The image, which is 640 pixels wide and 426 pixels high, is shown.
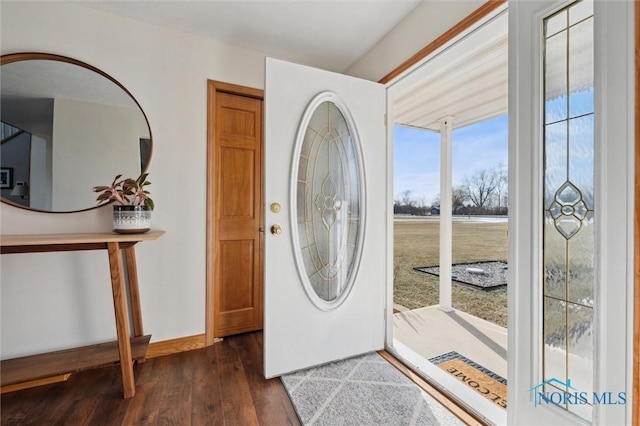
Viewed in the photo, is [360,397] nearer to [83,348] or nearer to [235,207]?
[235,207]

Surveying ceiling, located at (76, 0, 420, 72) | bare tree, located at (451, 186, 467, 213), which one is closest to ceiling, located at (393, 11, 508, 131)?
ceiling, located at (76, 0, 420, 72)

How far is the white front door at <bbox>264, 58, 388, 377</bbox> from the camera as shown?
172 cm

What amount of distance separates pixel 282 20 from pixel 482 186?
2.85 m

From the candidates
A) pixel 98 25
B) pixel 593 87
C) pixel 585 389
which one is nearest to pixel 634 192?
pixel 593 87

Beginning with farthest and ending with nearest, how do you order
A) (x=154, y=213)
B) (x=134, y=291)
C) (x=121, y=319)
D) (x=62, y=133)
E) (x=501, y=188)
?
(x=501, y=188), (x=154, y=213), (x=134, y=291), (x=62, y=133), (x=121, y=319)

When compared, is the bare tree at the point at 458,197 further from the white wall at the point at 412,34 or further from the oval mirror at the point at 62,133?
→ the oval mirror at the point at 62,133

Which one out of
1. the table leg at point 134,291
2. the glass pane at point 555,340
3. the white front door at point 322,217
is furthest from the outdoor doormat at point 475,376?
the table leg at point 134,291

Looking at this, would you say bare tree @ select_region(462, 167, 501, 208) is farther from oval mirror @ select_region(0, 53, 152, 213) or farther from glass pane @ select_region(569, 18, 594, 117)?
oval mirror @ select_region(0, 53, 152, 213)

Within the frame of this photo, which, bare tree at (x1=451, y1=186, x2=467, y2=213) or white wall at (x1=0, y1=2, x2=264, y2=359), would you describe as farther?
bare tree at (x1=451, y1=186, x2=467, y2=213)

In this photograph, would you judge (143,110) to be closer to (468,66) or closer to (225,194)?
(225,194)

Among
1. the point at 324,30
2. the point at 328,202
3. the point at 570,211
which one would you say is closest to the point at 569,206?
the point at 570,211

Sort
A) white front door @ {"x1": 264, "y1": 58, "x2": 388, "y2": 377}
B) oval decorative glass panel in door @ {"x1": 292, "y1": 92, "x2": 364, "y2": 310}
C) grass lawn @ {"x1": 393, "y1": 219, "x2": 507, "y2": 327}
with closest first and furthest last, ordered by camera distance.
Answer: white front door @ {"x1": 264, "y1": 58, "x2": 388, "y2": 377} → oval decorative glass panel in door @ {"x1": 292, "y1": 92, "x2": 364, "y2": 310} → grass lawn @ {"x1": 393, "y1": 219, "x2": 507, "y2": 327}

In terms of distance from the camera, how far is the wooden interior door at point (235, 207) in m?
2.23

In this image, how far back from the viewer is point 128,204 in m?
1.74
